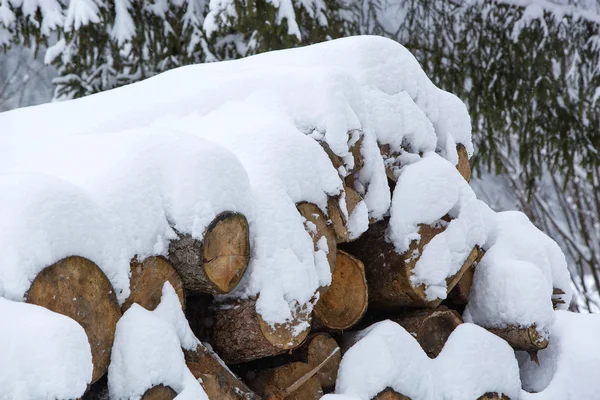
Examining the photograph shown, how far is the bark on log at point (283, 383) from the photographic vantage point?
1549 millimetres

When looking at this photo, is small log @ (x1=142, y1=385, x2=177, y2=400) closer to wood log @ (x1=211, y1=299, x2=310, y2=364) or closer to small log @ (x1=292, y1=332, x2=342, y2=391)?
wood log @ (x1=211, y1=299, x2=310, y2=364)

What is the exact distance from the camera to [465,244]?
1.85m

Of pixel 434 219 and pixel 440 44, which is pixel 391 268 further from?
pixel 440 44

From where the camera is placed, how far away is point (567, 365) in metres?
1.99

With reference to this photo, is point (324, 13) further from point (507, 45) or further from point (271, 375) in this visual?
point (271, 375)

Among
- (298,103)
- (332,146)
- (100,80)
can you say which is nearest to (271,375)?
(332,146)

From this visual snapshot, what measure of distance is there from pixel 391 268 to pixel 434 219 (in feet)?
0.57

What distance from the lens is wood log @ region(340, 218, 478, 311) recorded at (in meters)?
1.81

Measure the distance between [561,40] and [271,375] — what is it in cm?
428

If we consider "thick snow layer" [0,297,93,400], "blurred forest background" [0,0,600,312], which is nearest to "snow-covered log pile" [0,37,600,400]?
"thick snow layer" [0,297,93,400]

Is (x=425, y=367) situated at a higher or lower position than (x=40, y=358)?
lower

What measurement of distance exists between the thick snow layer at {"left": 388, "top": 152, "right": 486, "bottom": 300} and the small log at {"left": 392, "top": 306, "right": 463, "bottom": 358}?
0.08 m

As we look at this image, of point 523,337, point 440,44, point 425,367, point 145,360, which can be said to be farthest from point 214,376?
point 440,44

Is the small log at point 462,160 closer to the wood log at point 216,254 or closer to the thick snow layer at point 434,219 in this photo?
the thick snow layer at point 434,219
